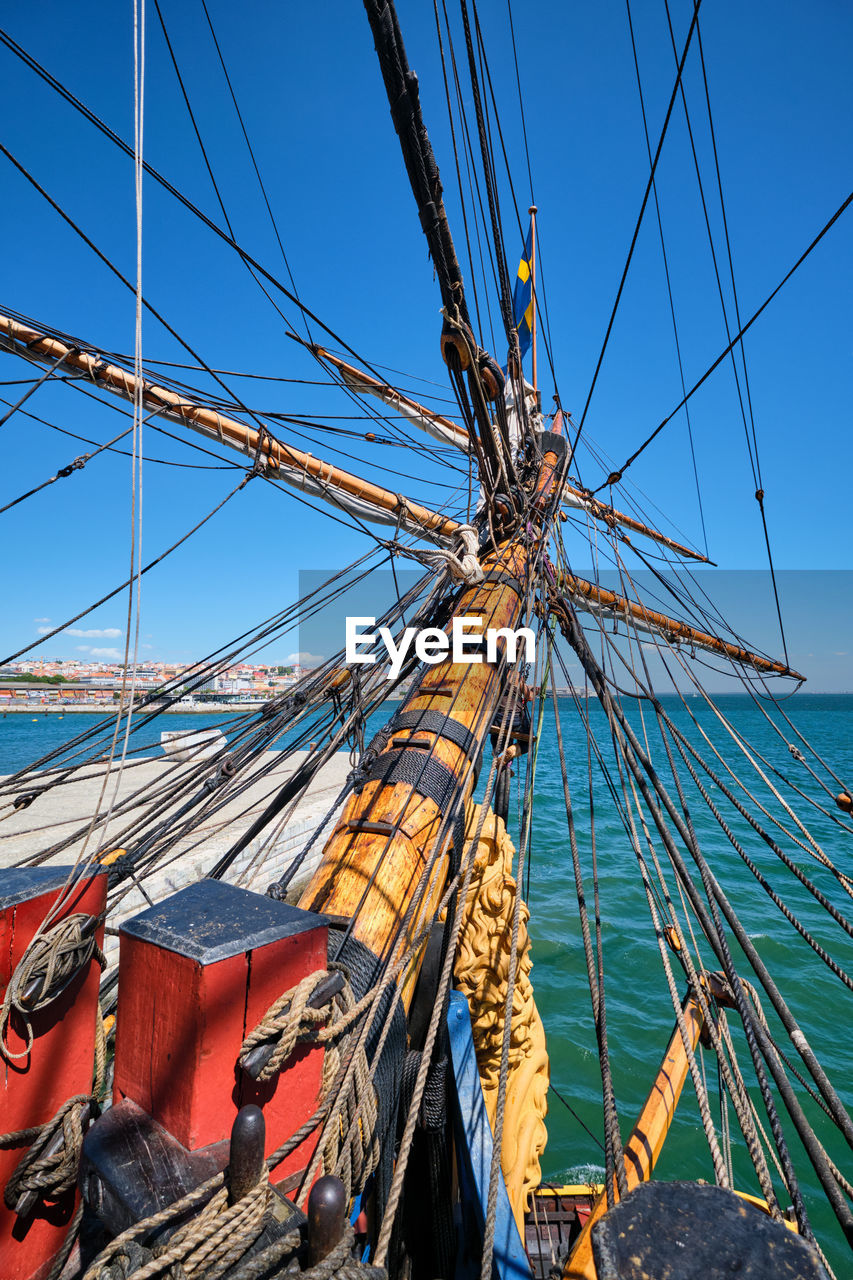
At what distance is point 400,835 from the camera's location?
260 centimetres

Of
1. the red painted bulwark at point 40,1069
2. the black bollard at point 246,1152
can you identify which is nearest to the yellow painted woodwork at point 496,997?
the red painted bulwark at point 40,1069

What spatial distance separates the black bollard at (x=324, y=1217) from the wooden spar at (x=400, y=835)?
3.63 ft

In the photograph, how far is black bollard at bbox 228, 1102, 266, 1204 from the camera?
3.51ft

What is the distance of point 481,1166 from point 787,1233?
7.60 feet

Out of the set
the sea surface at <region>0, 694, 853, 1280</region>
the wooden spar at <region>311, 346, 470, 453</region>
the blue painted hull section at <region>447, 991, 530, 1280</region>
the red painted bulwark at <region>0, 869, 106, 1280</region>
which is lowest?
the sea surface at <region>0, 694, 853, 1280</region>

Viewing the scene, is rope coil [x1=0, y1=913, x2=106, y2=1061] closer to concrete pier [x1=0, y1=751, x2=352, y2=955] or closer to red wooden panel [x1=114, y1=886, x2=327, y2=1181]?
red wooden panel [x1=114, y1=886, x2=327, y2=1181]

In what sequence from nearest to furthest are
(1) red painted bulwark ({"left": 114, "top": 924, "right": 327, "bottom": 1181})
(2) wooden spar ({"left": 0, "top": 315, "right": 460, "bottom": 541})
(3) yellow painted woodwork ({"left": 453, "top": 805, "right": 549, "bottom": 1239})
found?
(1) red painted bulwark ({"left": 114, "top": 924, "right": 327, "bottom": 1181}) < (3) yellow painted woodwork ({"left": 453, "top": 805, "right": 549, "bottom": 1239}) < (2) wooden spar ({"left": 0, "top": 315, "right": 460, "bottom": 541})

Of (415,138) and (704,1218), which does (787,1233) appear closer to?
(704,1218)

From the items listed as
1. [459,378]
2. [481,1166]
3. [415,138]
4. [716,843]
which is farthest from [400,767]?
[716,843]

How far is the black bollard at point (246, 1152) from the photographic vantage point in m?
1.07

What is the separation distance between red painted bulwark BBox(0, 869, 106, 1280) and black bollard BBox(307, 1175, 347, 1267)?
107 centimetres

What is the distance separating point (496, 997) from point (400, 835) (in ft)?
4.99

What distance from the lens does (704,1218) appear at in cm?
90

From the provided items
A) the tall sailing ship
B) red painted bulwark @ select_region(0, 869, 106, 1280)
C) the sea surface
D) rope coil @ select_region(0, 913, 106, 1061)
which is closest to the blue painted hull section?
the tall sailing ship
